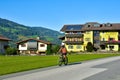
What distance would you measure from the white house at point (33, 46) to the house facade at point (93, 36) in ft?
27.8

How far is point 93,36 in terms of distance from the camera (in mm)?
107625

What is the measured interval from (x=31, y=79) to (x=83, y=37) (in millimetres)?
95799

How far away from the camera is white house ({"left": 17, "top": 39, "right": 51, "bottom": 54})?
362 ft

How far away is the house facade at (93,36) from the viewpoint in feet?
338

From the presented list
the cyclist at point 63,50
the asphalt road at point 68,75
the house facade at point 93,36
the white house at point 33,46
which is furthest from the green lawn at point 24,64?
the white house at point 33,46

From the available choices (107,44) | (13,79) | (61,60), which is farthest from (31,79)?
(107,44)

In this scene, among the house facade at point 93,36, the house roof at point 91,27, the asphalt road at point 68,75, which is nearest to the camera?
the asphalt road at point 68,75

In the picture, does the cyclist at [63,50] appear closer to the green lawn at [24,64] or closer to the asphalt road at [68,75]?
the green lawn at [24,64]

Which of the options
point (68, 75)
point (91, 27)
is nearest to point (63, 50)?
point (68, 75)

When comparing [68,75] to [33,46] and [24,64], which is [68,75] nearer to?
[24,64]

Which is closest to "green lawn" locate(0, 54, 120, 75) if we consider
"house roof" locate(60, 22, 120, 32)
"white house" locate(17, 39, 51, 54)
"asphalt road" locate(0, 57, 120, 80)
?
"asphalt road" locate(0, 57, 120, 80)

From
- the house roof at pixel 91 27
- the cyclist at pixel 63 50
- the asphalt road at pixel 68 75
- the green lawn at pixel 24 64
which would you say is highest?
the house roof at pixel 91 27

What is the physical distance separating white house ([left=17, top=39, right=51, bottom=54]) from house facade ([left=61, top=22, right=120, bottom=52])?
334 inches

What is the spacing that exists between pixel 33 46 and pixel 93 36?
70.3 feet
